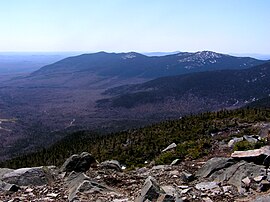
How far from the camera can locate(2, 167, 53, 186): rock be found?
48.2 feet

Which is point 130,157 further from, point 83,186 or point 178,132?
point 83,186

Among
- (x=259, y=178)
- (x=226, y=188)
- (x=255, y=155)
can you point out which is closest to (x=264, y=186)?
(x=259, y=178)

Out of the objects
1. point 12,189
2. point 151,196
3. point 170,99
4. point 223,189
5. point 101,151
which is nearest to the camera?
point 151,196

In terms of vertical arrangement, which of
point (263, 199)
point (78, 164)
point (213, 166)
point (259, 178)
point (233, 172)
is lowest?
point (78, 164)

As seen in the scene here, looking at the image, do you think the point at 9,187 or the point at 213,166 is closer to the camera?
the point at 9,187

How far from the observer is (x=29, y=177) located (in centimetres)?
1495

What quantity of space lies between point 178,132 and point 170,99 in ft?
517

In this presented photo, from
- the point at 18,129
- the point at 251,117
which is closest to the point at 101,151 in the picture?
the point at 251,117

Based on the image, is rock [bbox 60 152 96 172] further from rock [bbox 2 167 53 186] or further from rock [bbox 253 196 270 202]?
rock [bbox 253 196 270 202]

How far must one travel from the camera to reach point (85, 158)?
55.1ft

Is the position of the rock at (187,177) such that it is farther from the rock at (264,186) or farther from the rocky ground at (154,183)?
the rock at (264,186)

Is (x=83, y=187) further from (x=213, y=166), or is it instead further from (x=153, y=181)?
(x=213, y=166)

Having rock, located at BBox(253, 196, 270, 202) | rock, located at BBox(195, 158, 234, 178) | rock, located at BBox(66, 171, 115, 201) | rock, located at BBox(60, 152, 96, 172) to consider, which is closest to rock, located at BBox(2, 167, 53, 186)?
rock, located at BBox(60, 152, 96, 172)

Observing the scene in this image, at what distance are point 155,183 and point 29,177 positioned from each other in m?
5.65
